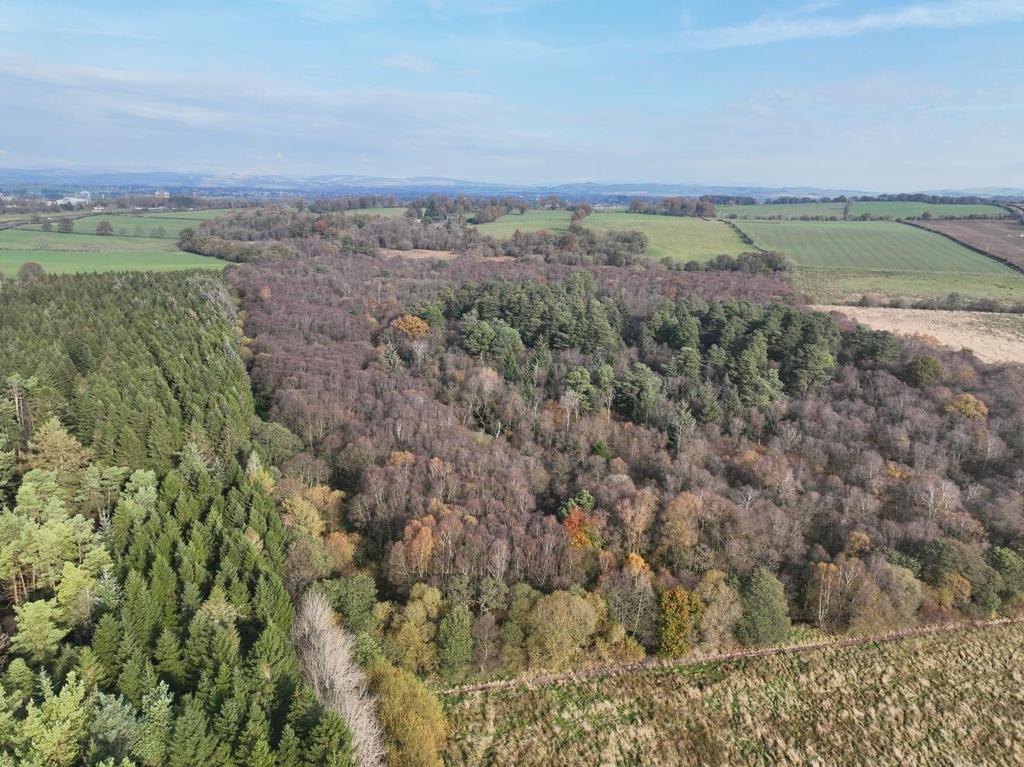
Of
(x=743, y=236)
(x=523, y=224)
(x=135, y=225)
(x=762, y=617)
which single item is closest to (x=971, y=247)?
(x=743, y=236)

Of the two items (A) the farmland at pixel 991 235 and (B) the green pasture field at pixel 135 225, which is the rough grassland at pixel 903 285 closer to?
(A) the farmland at pixel 991 235

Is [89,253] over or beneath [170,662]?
over

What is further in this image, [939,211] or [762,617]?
[939,211]

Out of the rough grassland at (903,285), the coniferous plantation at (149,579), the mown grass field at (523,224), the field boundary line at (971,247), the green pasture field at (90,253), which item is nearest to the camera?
the coniferous plantation at (149,579)

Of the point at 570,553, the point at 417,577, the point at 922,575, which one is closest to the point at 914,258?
the point at 922,575

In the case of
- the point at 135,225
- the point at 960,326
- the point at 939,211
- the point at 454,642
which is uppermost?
the point at 939,211

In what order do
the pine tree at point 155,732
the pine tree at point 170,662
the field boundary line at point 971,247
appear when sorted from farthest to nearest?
1. the field boundary line at point 971,247
2. the pine tree at point 170,662
3. the pine tree at point 155,732

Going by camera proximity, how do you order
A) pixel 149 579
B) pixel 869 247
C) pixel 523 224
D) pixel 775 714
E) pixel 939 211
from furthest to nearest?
pixel 939 211 < pixel 523 224 < pixel 869 247 < pixel 775 714 < pixel 149 579

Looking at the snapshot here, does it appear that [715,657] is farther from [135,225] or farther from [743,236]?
[135,225]

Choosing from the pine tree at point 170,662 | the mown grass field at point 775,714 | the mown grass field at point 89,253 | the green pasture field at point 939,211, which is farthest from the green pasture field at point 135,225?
the green pasture field at point 939,211
